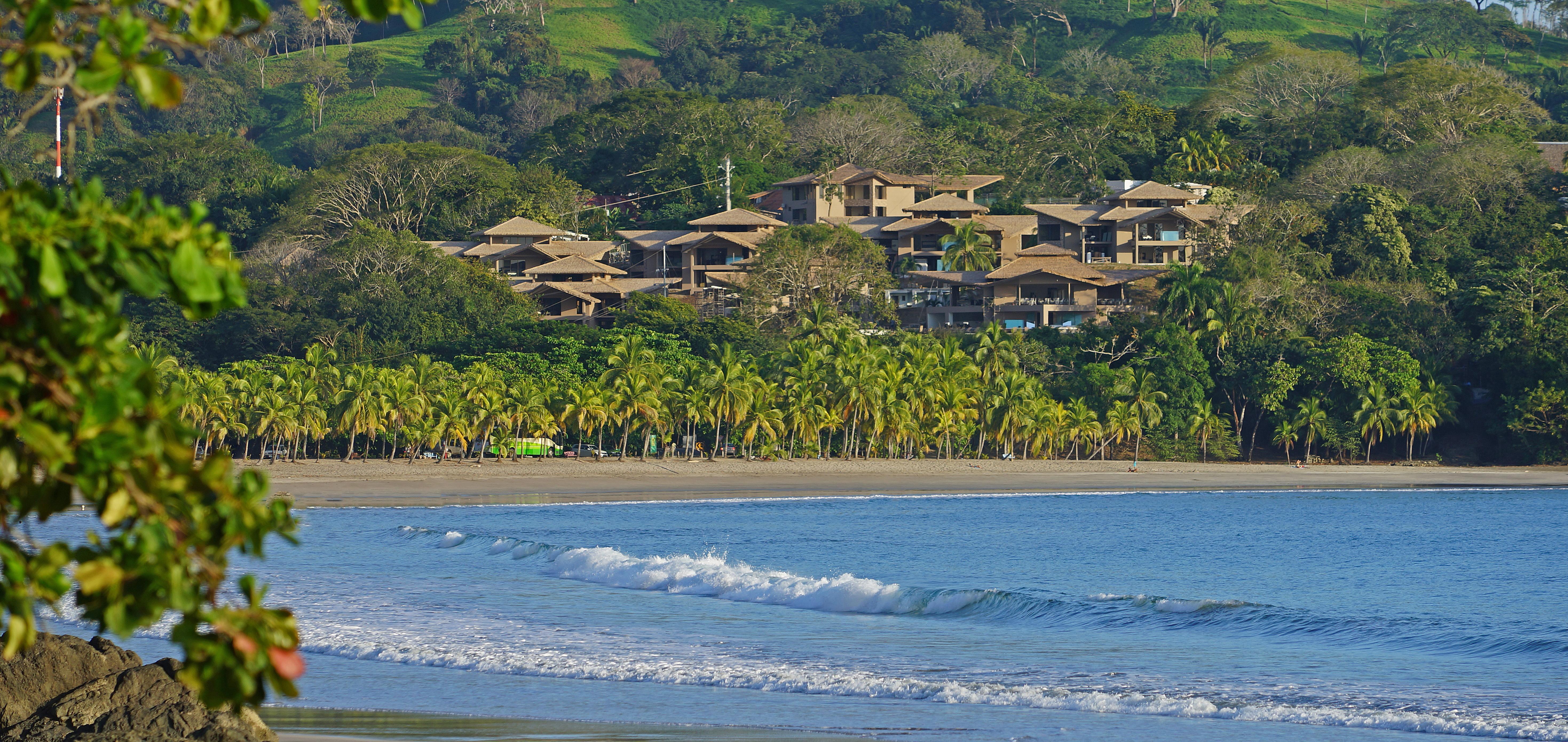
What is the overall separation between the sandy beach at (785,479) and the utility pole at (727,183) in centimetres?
3407

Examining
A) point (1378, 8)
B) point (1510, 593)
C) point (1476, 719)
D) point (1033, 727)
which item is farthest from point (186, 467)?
point (1378, 8)

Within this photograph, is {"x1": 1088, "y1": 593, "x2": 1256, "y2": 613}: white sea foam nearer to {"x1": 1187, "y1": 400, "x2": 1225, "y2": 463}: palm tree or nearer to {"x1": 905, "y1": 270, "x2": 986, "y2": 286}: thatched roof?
{"x1": 1187, "y1": 400, "x2": 1225, "y2": 463}: palm tree

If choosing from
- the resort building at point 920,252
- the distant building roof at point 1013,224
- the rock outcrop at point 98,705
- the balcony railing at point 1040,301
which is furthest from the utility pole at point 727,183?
the rock outcrop at point 98,705

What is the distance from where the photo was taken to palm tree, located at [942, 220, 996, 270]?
8088 centimetres

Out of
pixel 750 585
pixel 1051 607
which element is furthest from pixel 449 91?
pixel 1051 607

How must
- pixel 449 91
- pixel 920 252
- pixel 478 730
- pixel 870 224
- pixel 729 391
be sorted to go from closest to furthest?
1. pixel 478 730
2. pixel 729 391
3. pixel 920 252
4. pixel 870 224
5. pixel 449 91

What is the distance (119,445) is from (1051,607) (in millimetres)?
23127

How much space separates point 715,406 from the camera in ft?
200

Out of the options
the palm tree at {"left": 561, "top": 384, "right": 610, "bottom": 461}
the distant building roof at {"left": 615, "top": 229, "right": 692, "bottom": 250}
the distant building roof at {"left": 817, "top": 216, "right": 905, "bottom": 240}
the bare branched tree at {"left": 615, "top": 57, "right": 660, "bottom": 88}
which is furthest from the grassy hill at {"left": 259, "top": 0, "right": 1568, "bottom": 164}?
the palm tree at {"left": 561, "top": 384, "right": 610, "bottom": 461}

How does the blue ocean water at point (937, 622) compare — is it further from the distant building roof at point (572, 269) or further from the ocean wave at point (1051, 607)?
the distant building roof at point (572, 269)

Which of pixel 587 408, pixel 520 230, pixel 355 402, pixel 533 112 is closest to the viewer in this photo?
pixel 355 402

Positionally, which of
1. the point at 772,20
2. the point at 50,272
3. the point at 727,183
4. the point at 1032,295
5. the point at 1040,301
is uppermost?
the point at 772,20

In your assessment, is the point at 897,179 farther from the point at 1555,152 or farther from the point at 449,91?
the point at 449,91

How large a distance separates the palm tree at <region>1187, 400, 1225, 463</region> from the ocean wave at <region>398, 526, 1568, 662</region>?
4164cm
